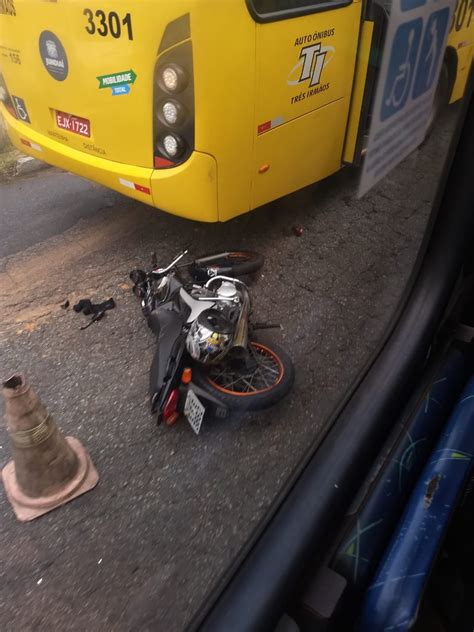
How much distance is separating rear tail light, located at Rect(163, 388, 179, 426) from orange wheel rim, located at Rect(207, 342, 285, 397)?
183mm

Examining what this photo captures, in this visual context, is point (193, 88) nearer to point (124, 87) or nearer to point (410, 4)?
point (124, 87)

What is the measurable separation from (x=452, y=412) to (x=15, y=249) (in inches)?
134

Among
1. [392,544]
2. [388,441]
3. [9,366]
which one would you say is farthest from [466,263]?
[9,366]

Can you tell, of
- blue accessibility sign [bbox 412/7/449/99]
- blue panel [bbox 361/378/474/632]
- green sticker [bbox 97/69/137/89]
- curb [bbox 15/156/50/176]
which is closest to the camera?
blue accessibility sign [bbox 412/7/449/99]

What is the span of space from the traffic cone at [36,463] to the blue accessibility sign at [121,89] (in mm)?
1780

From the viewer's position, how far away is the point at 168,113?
105 inches

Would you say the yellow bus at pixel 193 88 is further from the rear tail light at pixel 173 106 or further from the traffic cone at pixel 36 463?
the traffic cone at pixel 36 463

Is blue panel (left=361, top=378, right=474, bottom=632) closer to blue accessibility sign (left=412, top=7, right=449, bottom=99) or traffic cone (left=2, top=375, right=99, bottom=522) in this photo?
blue accessibility sign (left=412, top=7, right=449, bottom=99)

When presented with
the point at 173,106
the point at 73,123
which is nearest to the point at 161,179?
the point at 173,106

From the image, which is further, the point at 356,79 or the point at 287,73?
the point at 356,79

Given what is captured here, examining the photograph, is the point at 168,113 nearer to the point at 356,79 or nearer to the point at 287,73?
the point at 287,73

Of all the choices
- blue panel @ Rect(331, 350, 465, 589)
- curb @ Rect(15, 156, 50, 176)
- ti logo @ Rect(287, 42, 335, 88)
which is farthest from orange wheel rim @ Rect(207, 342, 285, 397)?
curb @ Rect(15, 156, 50, 176)

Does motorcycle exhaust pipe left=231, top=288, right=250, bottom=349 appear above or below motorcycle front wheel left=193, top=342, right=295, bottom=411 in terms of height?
above

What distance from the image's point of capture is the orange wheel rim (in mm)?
2395
